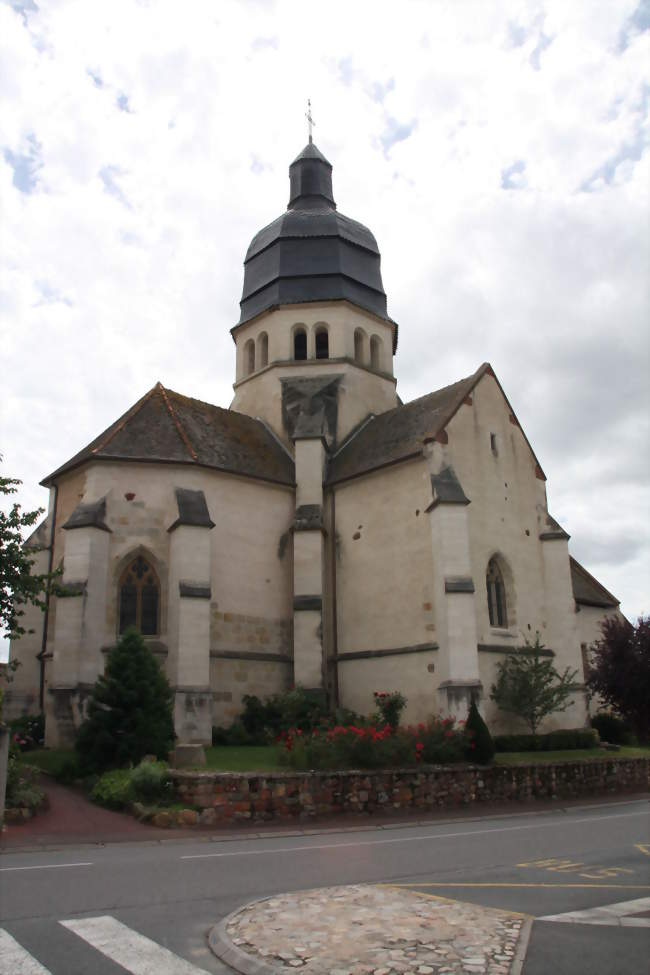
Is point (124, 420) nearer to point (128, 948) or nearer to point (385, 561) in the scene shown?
point (385, 561)

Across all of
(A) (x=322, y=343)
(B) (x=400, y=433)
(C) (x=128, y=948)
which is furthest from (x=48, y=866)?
(A) (x=322, y=343)

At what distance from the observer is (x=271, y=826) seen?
50.8 feet

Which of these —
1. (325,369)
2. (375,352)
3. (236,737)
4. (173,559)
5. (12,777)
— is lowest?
(12,777)

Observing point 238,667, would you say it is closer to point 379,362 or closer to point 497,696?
point 497,696

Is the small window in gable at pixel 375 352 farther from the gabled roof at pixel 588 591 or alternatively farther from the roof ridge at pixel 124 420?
the gabled roof at pixel 588 591

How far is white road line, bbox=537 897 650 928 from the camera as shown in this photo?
20.7 ft

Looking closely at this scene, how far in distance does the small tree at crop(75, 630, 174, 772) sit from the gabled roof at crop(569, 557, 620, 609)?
871 inches

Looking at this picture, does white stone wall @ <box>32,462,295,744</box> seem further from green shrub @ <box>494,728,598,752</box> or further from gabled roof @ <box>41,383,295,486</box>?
green shrub @ <box>494,728,598,752</box>

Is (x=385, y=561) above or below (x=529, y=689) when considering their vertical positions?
above

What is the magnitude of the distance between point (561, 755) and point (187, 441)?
14.6 meters

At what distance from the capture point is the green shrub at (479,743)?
1953 centimetres

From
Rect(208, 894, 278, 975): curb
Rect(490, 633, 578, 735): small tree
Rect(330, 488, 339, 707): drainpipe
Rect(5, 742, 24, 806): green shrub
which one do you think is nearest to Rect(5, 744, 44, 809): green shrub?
Rect(5, 742, 24, 806): green shrub

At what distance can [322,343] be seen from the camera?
31.8 metres

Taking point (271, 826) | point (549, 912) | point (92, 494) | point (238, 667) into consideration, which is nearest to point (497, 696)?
point (238, 667)
